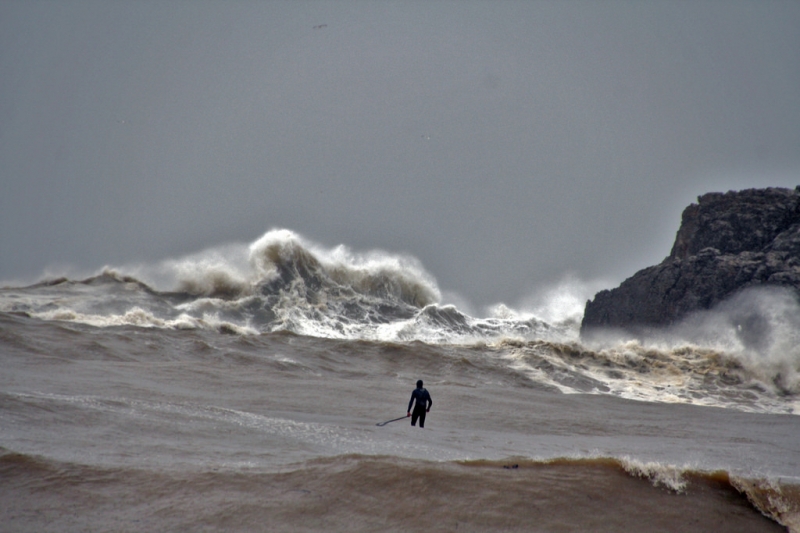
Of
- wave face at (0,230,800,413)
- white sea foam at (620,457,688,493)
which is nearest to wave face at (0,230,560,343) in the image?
wave face at (0,230,800,413)

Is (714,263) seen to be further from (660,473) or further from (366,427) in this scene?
(660,473)

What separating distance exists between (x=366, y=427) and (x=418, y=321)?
2519cm

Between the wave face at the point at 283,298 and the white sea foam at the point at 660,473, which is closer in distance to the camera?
the white sea foam at the point at 660,473

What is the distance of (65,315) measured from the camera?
22.3 m

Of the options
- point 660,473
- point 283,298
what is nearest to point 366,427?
point 660,473

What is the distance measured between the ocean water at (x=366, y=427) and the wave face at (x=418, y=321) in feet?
0.56

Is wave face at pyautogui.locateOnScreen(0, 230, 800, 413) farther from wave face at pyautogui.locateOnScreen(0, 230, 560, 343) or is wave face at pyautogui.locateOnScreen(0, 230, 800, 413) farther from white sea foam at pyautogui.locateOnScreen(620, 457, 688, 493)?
white sea foam at pyautogui.locateOnScreen(620, 457, 688, 493)

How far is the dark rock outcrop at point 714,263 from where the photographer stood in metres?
32.8

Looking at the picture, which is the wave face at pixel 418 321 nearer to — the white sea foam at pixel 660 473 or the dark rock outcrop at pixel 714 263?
the dark rock outcrop at pixel 714 263

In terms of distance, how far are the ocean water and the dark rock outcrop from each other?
2.69 m

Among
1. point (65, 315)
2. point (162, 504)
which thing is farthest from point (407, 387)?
point (65, 315)

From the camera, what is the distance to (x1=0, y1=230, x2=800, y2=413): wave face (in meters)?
22.5

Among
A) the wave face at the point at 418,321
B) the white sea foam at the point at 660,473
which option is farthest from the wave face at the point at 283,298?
the white sea foam at the point at 660,473

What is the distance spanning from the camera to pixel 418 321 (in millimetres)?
34250
